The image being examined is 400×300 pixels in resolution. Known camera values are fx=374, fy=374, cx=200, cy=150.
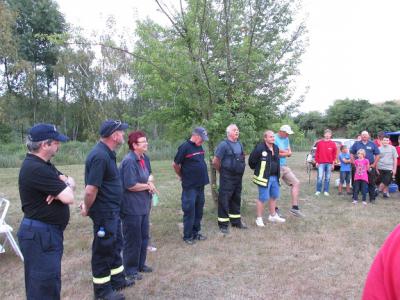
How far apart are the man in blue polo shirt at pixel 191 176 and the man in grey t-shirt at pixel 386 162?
6.06 m

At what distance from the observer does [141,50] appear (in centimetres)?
771

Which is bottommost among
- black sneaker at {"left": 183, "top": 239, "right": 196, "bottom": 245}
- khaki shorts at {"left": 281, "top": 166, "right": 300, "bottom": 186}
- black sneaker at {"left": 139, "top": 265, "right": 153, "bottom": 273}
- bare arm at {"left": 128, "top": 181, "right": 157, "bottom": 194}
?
black sneaker at {"left": 139, "top": 265, "right": 153, "bottom": 273}

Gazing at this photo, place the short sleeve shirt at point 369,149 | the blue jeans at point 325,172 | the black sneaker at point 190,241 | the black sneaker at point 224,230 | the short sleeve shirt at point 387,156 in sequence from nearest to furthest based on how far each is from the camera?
the black sneaker at point 190,241
the black sneaker at point 224,230
the short sleeve shirt at point 369,149
the short sleeve shirt at point 387,156
the blue jeans at point 325,172

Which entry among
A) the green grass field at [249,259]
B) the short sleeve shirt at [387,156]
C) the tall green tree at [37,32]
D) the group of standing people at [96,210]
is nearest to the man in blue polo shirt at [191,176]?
the green grass field at [249,259]

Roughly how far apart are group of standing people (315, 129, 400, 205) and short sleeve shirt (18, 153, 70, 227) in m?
8.07

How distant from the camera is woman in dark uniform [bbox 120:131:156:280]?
185 inches

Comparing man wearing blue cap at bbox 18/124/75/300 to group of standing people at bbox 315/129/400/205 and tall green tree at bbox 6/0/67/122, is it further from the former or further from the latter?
tall green tree at bbox 6/0/67/122

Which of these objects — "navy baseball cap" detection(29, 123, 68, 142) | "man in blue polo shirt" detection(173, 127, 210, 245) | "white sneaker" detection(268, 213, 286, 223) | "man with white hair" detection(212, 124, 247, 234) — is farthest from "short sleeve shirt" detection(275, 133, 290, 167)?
"navy baseball cap" detection(29, 123, 68, 142)

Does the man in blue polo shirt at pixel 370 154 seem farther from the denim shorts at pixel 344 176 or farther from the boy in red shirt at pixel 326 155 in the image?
the denim shorts at pixel 344 176

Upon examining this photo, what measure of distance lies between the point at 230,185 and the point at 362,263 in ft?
8.24

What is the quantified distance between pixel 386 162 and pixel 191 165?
20.9 ft

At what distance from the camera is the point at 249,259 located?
5410mm

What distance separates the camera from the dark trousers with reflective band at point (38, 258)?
3133mm

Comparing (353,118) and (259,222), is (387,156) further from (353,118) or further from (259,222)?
(353,118)
